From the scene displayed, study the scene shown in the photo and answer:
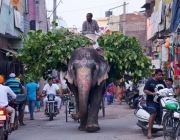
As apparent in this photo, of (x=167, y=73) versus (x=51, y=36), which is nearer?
(x=51, y=36)

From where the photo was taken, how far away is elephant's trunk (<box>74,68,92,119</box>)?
14430mm

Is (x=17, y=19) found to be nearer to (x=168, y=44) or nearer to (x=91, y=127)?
(x=168, y=44)

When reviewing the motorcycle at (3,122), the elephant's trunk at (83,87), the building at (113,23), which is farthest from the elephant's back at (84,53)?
the building at (113,23)

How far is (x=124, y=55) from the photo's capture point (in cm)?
1583

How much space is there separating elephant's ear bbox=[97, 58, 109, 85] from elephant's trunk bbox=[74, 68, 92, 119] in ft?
1.83

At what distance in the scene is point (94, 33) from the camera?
16.0 metres

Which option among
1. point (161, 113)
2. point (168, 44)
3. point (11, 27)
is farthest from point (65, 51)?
point (168, 44)

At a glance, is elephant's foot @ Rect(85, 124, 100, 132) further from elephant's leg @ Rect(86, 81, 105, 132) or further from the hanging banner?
the hanging banner

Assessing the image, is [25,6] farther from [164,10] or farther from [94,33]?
[94,33]

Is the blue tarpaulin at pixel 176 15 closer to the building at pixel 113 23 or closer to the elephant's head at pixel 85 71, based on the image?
the elephant's head at pixel 85 71

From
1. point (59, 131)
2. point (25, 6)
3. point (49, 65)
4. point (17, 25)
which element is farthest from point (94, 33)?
point (25, 6)

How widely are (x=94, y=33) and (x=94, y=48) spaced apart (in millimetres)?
544

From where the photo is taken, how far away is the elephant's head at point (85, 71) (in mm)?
14531

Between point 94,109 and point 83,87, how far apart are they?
0.94 m
